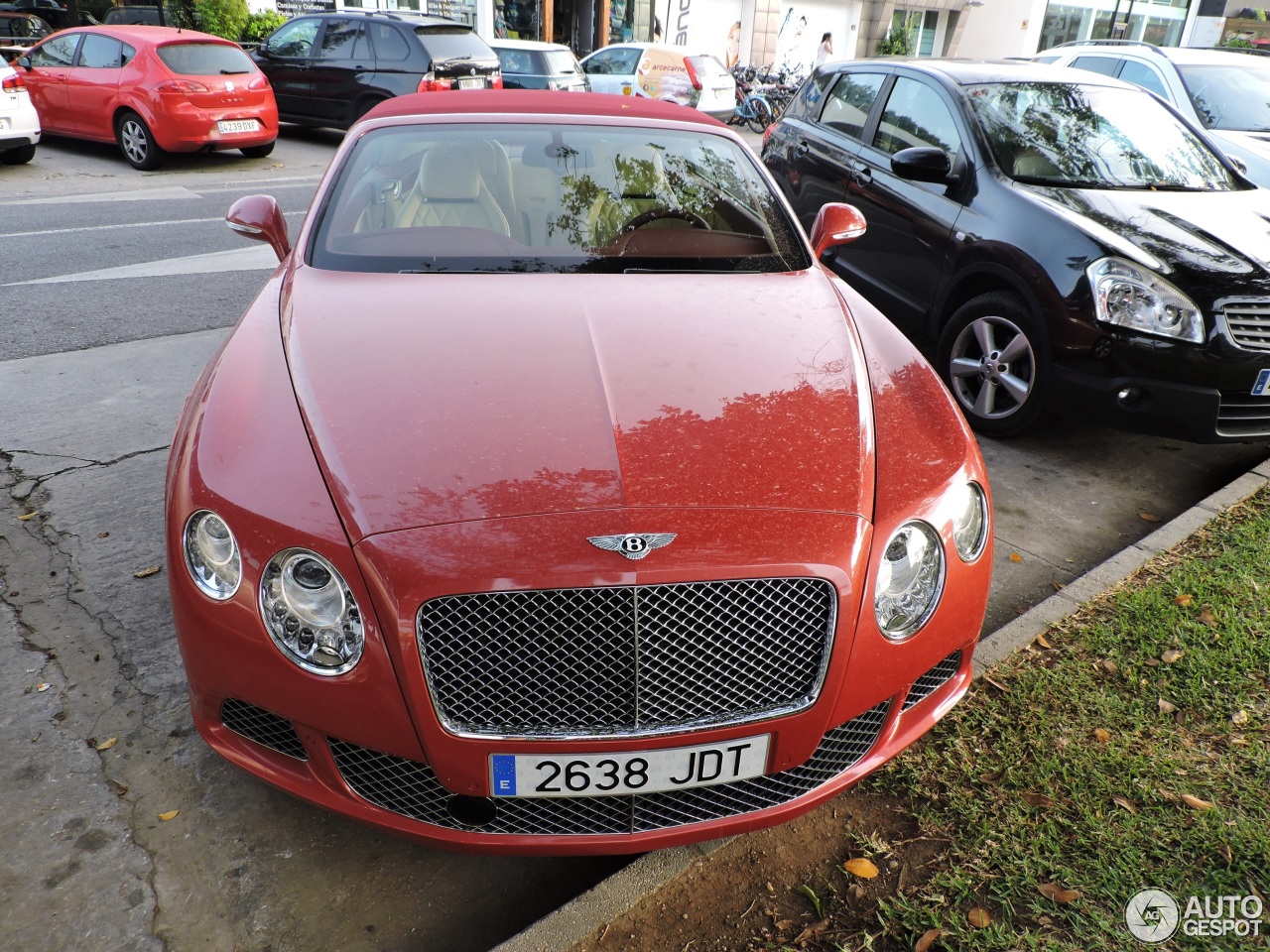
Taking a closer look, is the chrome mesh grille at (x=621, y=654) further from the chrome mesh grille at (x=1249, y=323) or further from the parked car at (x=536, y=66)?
the parked car at (x=536, y=66)

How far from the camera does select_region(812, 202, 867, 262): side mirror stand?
11.5 ft

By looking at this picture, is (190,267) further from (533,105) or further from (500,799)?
(500,799)

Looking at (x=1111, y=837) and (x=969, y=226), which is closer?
(x=1111, y=837)

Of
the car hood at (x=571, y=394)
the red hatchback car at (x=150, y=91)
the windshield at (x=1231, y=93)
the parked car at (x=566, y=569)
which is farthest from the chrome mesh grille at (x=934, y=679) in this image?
the red hatchback car at (x=150, y=91)

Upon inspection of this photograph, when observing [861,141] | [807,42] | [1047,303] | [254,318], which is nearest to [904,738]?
[254,318]

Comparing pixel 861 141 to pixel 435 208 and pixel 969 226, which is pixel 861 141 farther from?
pixel 435 208

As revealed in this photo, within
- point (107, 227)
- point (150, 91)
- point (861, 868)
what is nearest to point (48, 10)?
point (150, 91)

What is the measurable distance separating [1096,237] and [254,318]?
3408 millimetres

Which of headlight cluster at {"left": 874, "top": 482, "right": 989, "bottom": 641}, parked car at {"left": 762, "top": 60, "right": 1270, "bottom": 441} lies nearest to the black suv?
parked car at {"left": 762, "top": 60, "right": 1270, "bottom": 441}

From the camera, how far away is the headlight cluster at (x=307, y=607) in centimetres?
180

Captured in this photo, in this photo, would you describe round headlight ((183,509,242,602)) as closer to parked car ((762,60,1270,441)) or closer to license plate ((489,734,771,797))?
license plate ((489,734,771,797))

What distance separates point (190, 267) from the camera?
22.8ft

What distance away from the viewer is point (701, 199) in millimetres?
3314

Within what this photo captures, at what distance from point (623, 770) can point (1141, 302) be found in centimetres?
320
